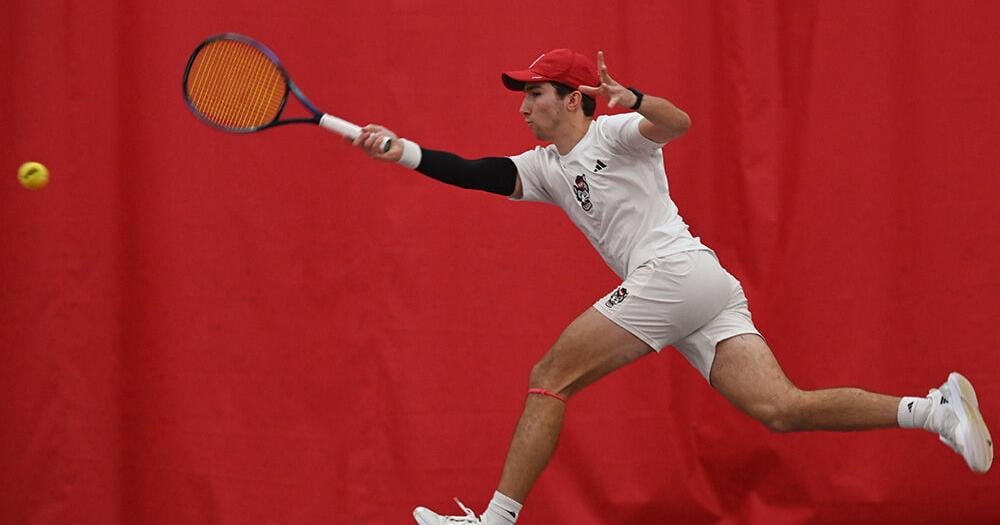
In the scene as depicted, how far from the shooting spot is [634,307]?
4133 millimetres

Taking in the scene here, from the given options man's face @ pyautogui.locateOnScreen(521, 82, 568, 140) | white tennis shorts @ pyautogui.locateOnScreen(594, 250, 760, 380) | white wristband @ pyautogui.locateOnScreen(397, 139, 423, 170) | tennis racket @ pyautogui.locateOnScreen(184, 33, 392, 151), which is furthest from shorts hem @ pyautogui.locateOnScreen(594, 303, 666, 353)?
tennis racket @ pyautogui.locateOnScreen(184, 33, 392, 151)

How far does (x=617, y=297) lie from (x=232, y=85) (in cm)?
153

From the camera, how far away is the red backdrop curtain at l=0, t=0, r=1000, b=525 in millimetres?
5453

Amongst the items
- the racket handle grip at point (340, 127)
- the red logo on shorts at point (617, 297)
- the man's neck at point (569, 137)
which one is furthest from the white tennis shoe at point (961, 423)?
the racket handle grip at point (340, 127)

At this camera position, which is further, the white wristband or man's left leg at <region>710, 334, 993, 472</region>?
the white wristband

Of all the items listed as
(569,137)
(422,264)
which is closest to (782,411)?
(569,137)

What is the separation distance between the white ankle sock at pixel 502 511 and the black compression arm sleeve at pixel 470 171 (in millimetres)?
1088

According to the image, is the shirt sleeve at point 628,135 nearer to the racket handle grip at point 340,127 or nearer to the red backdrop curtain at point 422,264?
the racket handle grip at point 340,127

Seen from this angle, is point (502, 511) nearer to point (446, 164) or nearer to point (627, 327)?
point (627, 327)

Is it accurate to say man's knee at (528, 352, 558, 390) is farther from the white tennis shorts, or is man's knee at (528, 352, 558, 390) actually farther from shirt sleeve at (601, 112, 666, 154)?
shirt sleeve at (601, 112, 666, 154)

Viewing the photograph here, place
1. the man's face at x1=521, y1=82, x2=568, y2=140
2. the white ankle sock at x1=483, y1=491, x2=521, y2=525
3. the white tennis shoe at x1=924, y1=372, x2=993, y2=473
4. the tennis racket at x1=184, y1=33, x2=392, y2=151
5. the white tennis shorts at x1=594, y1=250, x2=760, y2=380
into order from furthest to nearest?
the man's face at x1=521, y1=82, x2=568, y2=140 < the tennis racket at x1=184, y1=33, x2=392, y2=151 < the white tennis shorts at x1=594, y1=250, x2=760, y2=380 < the white ankle sock at x1=483, y1=491, x2=521, y2=525 < the white tennis shoe at x1=924, y1=372, x2=993, y2=473

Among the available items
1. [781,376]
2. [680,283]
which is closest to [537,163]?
[680,283]

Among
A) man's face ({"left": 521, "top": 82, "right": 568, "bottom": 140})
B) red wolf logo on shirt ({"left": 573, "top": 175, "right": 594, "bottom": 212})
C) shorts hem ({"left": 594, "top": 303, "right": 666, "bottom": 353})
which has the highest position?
man's face ({"left": 521, "top": 82, "right": 568, "bottom": 140})

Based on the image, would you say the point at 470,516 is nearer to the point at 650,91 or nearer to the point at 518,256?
the point at 518,256
